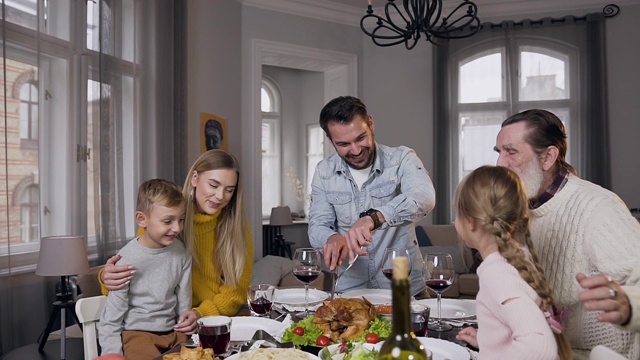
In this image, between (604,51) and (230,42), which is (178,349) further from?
(604,51)

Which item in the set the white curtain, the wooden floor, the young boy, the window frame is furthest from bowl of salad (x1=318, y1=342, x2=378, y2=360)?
the window frame

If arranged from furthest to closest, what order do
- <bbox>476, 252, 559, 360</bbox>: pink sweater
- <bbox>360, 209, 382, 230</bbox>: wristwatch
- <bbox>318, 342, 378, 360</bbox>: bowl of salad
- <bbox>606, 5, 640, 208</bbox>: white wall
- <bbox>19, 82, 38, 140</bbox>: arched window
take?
<bbox>606, 5, 640, 208</bbox>: white wall < <bbox>19, 82, 38, 140</bbox>: arched window < <bbox>360, 209, 382, 230</bbox>: wristwatch < <bbox>318, 342, 378, 360</bbox>: bowl of salad < <bbox>476, 252, 559, 360</bbox>: pink sweater

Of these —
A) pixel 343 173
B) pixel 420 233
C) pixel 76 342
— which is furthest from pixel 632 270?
pixel 420 233

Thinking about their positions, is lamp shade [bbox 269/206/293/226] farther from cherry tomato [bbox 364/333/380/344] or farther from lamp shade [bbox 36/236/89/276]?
cherry tomato [bbox 364/333/380/344]

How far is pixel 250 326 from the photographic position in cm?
174

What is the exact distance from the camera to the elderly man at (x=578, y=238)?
50.3 inches

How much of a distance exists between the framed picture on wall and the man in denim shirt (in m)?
2.82

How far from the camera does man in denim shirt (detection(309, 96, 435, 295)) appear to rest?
2371 mm

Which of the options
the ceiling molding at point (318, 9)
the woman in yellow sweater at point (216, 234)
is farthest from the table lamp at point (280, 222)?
the woman in yellow sweater at point (216, 234)

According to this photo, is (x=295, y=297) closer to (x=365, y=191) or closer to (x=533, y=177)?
(x=365, y=191)

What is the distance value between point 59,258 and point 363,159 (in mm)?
1695

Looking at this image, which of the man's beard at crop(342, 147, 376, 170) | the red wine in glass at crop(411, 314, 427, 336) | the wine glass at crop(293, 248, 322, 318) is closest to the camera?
the red wine in glass at crop(411, 314, 427, 336)

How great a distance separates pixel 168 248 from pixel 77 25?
2426 mm

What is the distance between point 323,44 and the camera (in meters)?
6.52
